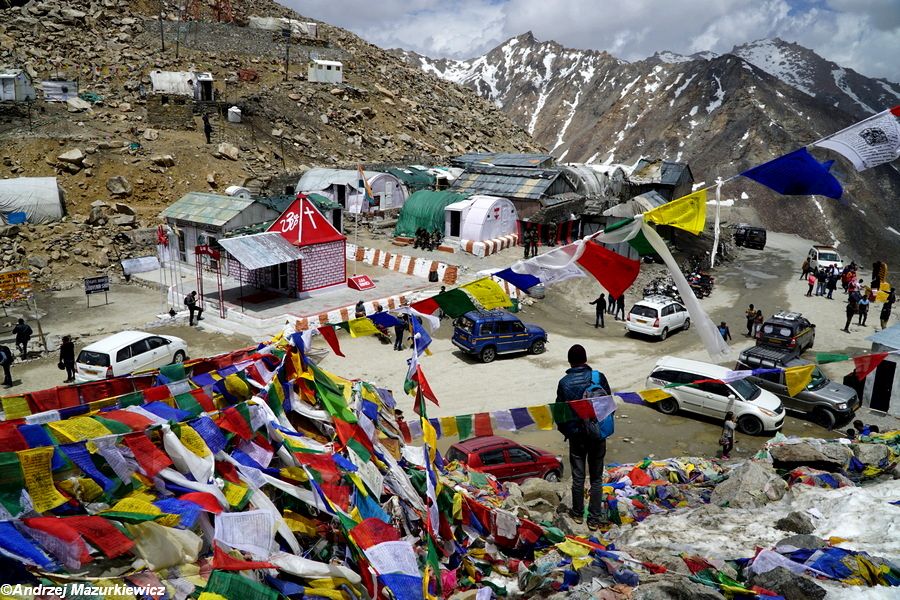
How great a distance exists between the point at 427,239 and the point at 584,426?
2903cm

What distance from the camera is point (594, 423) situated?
29.3 ft

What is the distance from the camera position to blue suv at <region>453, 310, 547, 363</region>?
73.0 ft

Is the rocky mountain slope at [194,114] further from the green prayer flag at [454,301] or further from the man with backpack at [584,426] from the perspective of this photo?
the man with backpack at [584,426]

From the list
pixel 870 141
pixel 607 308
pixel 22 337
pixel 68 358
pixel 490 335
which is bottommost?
pixel 68 358

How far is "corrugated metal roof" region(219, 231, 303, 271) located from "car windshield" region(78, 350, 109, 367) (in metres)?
6.66

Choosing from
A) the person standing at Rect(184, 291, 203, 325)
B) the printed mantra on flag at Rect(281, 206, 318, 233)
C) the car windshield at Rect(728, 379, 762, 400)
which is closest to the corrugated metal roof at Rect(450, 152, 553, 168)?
the printed mantra on flag at Rect(281, 206, 318, 233)

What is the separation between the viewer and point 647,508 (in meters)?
10.8

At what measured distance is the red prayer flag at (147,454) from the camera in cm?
747

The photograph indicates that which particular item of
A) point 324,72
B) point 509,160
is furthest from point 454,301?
point 324,72

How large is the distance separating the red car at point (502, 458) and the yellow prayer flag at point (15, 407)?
307 inches

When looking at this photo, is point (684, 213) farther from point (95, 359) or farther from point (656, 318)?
point (95, 359)

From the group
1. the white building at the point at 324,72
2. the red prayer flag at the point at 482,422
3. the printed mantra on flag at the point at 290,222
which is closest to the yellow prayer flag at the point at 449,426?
the red prayer flag at the point at 482,422

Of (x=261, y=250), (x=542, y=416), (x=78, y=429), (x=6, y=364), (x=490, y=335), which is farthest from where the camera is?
(x=261, y=250)

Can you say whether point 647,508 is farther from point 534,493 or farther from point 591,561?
point 591,561
